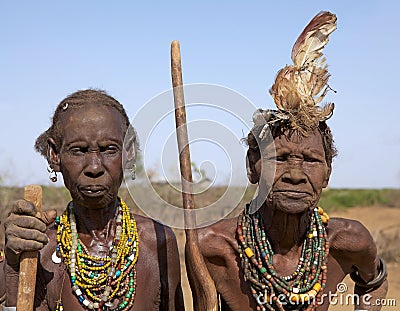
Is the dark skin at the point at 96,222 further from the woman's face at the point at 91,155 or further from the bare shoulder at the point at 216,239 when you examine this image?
the bare shoulder at the point at 216,239

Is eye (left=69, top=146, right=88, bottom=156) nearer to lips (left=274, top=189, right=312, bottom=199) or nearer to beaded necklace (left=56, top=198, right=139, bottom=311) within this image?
beaded necklace (left=56, top=198, right=139, bottom=311)

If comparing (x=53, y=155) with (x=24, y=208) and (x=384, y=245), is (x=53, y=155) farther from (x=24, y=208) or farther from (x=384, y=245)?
(x=384, y=245)

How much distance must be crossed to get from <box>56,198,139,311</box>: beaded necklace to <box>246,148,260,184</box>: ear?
69 centimetres

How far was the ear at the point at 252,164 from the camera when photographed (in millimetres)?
3107

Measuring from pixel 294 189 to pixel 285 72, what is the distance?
2.01 ft

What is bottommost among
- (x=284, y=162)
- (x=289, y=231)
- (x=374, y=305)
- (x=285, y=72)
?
(x=374, y=305)

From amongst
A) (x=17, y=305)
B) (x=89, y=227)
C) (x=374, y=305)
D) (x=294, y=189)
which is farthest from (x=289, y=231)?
(x=17, y=305)

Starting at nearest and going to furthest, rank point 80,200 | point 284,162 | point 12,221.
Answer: point 12,221
point 80,200
point 284,162

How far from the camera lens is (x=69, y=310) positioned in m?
2.81

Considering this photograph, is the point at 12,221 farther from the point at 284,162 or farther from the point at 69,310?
the point at 284,162

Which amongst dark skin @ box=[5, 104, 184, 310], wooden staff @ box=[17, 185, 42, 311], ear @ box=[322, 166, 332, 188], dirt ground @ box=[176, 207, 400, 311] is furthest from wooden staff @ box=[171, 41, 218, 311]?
dirt ground @ box=[176, 207, 400, 311]

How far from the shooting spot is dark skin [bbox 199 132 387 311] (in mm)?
2908

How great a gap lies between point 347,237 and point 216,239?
2.42 feet

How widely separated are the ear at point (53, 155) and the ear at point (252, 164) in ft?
3.24
